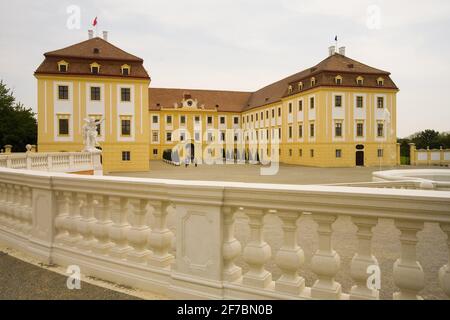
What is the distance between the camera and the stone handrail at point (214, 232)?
2.10 metres

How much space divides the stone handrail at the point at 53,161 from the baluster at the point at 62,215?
1223 centimetres

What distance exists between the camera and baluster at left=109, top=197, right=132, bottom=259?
3191 mm

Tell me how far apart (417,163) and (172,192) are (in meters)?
45.3

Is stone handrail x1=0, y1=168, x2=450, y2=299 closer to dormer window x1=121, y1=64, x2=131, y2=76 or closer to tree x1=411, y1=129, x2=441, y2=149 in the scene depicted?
dormer window x1=121, y1=64, x2=131, y2=76

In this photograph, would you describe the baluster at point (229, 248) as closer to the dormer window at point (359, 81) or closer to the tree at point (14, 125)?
the dormer window at point (359, 81)

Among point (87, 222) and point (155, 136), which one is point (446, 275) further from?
point (155, 136)

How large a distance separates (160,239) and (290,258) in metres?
1.17

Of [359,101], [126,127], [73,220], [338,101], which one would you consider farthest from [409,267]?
[359,101]

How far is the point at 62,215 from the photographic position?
3688 millimetres

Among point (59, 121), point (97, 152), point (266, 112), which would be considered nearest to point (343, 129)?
point (266, 112)

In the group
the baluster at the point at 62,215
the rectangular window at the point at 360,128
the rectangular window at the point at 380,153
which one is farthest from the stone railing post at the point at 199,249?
the rectangular window at the point at 380,153

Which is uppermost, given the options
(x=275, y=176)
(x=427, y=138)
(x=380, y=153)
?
(x=427, y=138)

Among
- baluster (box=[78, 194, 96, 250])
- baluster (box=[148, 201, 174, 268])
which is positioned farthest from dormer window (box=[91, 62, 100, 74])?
baluster (box=[148, 201, 174, 268])

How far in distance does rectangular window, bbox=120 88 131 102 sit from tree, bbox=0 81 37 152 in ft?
64.1
